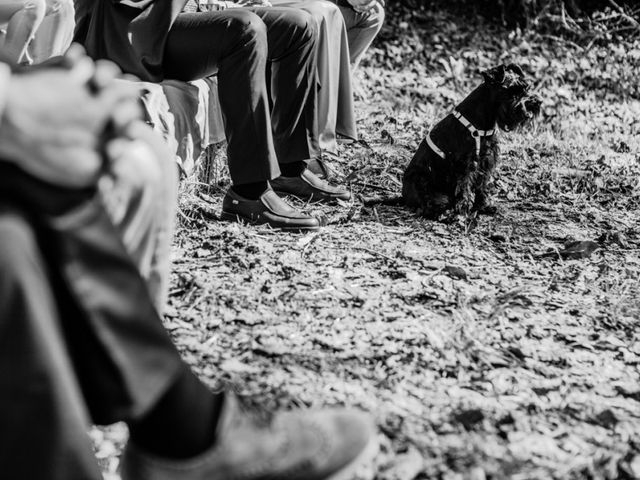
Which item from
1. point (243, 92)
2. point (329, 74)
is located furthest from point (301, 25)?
point (243, 92)

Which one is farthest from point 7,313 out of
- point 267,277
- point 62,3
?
point 62,3

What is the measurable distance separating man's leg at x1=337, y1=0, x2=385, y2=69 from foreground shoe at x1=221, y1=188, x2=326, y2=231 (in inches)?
87.4

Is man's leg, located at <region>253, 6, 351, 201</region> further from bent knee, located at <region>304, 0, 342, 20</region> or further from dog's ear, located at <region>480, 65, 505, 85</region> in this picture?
dog's ear, located at <region>480, 65, 505, 85</region>

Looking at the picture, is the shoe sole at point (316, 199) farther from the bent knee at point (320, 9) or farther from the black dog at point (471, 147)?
the bent knee at point (320, 9)

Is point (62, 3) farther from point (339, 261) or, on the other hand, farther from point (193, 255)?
point (339, 261)

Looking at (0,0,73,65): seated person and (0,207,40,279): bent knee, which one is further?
(0,0,73,65): seated person

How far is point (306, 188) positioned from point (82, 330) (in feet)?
10.0

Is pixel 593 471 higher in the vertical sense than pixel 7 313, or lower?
lower

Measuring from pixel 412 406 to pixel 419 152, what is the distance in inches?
96.4

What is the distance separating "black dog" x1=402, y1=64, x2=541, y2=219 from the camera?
4.14 meters

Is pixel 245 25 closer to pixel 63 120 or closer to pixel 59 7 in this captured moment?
pixel 59 7

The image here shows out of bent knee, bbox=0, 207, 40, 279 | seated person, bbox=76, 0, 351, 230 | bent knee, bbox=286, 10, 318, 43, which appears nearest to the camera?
bent knee, bbox=0, 207, 40, 279

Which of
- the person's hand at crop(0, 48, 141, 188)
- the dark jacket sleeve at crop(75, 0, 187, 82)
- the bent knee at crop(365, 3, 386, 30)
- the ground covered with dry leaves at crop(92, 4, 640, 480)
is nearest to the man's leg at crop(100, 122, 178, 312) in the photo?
the person's hand at crop(0, 48, 141, 188)

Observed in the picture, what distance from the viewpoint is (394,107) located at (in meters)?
6.70
